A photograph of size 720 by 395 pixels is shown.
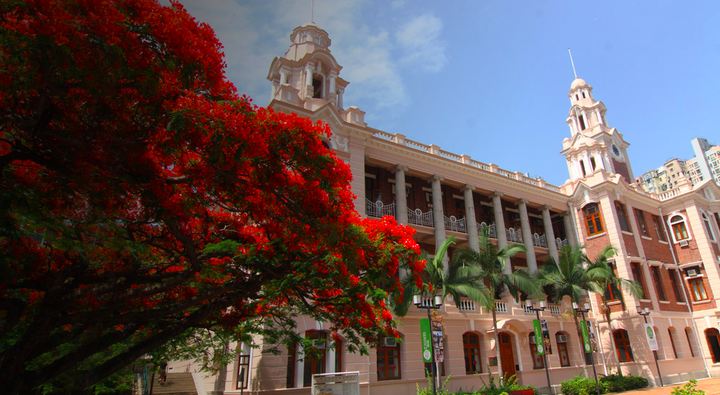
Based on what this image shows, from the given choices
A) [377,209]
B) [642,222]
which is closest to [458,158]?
[377,209]

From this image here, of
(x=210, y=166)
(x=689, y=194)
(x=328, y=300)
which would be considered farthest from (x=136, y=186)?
(x=689, y=194)

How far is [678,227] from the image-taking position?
29.2 m

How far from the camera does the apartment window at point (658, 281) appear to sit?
85.2ft

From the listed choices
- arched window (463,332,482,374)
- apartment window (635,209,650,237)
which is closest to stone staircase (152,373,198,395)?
arched window (463,332,482,374)

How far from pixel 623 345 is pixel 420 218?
1402 centimetres

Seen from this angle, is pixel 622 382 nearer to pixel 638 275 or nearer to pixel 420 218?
pixel 638 275

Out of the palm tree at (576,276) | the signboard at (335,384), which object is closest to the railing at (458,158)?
the palm tree at (576,276)

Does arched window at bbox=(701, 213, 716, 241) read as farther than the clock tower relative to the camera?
No

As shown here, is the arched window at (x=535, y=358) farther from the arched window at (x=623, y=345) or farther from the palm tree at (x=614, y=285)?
the arched window at (x=623, y=345)

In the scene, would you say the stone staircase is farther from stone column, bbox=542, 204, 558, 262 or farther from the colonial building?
stone column, bbox=542, 204, 558, 262

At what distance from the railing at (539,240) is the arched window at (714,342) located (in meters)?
11.8

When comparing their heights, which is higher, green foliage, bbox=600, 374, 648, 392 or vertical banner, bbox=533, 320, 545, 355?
vertical banner, bbox=533, 320, 545, 355

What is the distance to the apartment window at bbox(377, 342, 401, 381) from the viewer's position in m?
16.1

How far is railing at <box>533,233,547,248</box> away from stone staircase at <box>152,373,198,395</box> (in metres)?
19.6
